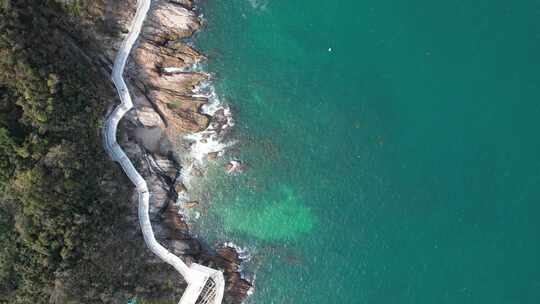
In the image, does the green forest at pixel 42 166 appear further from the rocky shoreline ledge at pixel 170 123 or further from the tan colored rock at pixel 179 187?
the tan colored rock at pixel 179 187

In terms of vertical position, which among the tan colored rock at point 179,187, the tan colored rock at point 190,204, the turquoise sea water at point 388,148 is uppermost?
the turquoise sea water at point 388,148

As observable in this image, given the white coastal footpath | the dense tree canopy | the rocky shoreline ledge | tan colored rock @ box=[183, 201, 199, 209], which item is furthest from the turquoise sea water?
the dense tree canopy

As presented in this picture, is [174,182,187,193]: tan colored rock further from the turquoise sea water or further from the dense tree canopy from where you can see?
the dense tree canopy

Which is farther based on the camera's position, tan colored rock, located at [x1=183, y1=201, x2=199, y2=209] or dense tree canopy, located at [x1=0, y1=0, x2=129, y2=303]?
tan colored rock, located at [x1=183, y1=201, x2=199, y2=209]

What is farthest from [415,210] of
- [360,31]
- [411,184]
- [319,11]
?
[319,11]

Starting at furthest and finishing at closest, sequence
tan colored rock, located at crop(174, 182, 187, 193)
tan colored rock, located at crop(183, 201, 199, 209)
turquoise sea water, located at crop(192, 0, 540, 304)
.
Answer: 1. turquoise sea water, located at crop(192, 0, 540, 304)
2. tan colored rock, located at crop(183, 201, 199, 209)
3. tan colored rock, located at crop(174, 182, 187, 193)

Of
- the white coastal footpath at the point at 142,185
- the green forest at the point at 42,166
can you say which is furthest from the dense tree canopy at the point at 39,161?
the white coastal footpath at the point at 142,185

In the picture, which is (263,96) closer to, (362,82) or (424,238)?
(362,82)

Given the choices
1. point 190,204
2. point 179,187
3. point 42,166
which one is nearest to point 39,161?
point 42,166
